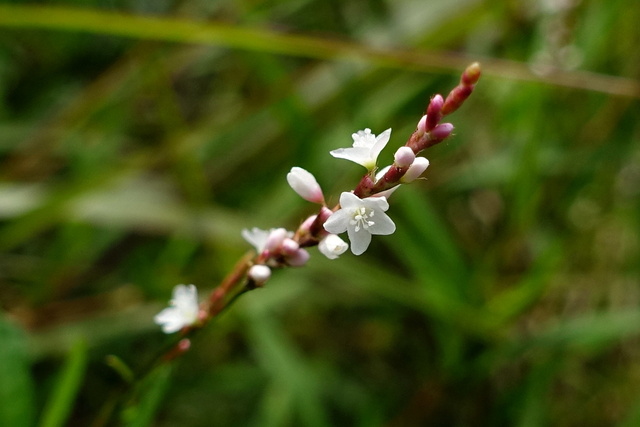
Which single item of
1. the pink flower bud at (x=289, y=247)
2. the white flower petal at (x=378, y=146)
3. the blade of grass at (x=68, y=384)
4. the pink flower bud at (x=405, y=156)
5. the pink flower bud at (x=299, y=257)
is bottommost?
the pink flower bud at (x=405, y=156)

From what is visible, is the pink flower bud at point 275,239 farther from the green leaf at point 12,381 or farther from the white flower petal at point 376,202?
the green leaf at point 12,381

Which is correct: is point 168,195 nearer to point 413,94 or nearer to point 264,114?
point 264,114

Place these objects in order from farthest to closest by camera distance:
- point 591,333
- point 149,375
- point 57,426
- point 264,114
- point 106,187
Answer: point 264,114 < point 106,187 < point 591,333 < point 57,426 < point 149,375

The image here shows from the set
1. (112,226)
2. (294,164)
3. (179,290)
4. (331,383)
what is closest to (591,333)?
(331,383)

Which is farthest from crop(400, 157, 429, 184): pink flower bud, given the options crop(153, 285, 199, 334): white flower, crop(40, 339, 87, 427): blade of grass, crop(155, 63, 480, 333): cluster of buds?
crop(40, 339, 87, 427): blade of grass

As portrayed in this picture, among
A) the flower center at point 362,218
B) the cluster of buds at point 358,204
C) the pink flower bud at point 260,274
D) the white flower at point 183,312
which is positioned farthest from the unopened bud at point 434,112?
the white flower at point 183,312

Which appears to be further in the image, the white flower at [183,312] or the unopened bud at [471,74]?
the white flower at [183,312]
